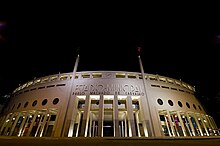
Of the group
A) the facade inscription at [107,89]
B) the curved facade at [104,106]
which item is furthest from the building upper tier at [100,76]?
the facade inscription at [107,89]

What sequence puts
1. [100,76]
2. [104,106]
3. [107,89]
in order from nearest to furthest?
[107,89]
[104,106]
[100,76]

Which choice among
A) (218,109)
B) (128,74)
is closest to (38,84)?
(128,74)

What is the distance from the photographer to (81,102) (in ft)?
64.6

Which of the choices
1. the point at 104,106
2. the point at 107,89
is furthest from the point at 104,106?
the point at 107,89

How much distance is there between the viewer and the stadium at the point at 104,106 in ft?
55.0

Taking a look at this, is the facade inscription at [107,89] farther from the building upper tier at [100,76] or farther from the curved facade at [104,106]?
the building upper tier at [100,76]

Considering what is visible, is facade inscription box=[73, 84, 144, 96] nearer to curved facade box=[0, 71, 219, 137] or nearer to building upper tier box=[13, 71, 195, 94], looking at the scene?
curved facade box=[0, 71, 219, 137]

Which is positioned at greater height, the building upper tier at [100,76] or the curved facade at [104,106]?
the building upper tier at [100,76]

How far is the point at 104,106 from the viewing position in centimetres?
1986

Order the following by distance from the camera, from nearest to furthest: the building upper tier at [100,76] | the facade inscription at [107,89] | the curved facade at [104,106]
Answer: the curved facade at [104,106] → the facade inscription at [107,89] → the building upper tier at [100,76]

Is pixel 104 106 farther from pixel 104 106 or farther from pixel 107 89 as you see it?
pixel 107 89

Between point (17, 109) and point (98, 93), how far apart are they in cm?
1206

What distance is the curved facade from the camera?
16750 millimetres

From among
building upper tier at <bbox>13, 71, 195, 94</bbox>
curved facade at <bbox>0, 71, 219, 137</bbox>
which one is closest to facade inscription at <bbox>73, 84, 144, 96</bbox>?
curved facade at <bbox>0, 71, 219, 137</bbox>
